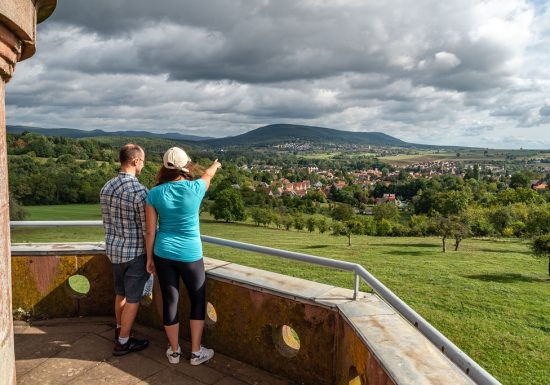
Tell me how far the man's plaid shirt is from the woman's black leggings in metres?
0.29

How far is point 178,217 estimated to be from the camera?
3.10 metres

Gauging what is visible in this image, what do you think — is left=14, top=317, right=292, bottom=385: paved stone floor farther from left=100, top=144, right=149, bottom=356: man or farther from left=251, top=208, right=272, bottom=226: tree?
left=251, top=208, right=272, bottom=226: tree

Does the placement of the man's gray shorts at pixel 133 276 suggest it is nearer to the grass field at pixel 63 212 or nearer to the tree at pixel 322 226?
the grass field at pixel 63 212

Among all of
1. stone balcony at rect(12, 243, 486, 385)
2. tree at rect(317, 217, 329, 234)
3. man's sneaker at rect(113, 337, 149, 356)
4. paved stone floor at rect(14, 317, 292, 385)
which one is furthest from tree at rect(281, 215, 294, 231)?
man's sneaker at rect(113, 337, 149, 356)

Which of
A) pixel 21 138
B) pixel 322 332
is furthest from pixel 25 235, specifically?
pixel 21 138

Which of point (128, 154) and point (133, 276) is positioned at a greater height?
point (128, 154)

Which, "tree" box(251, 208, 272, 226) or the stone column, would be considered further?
"tree" box(251, 208, 272, 226)

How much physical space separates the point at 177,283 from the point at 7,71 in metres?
1.85

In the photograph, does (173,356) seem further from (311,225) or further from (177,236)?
(311,225)

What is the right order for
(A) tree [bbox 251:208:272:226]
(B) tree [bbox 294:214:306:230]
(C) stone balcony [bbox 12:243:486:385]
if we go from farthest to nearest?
(A) tree [bbox 251:208:272:226] → (B) tree [bbox 294:214:306:230] → (C) stone balcony [bbox 12:243:486:385]

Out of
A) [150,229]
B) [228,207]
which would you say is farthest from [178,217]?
[228,207]

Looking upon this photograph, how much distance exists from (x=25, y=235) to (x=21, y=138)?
78452 millimetres

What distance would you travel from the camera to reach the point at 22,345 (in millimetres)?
3654

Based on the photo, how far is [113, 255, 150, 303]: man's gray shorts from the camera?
3.44 meters
